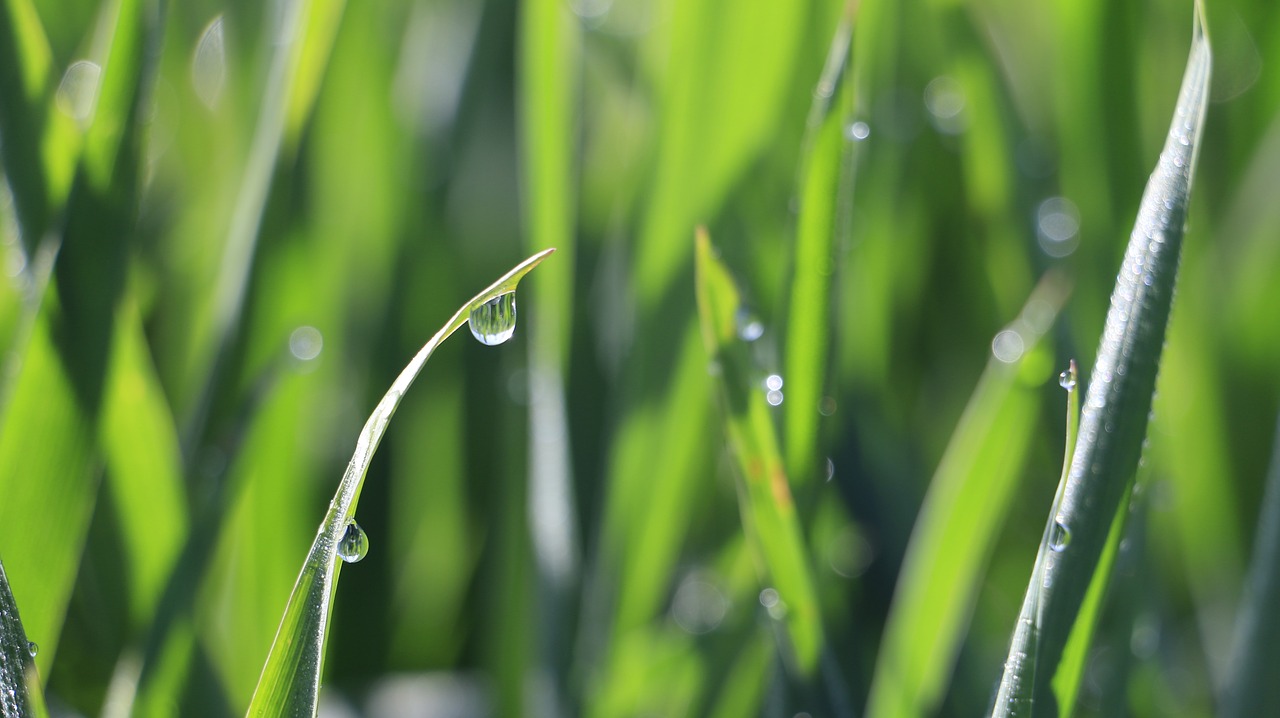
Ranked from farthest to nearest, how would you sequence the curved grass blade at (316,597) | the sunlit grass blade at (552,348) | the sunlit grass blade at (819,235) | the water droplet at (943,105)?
the water droplet at (943,105) → the sunlit grass blade at (552,348) → the sunlit grass blade at (819,235) → the curved grass blade at (316,597)

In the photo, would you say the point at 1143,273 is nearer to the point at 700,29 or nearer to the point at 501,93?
the point at 700,29

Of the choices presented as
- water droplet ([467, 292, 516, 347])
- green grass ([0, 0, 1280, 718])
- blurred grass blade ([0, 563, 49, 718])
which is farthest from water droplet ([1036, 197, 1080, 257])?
blurred grass blade ([0, 563, 49, 718])

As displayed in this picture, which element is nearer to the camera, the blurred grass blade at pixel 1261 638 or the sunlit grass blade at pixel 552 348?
the blurred grass blade at pixel 1261 638

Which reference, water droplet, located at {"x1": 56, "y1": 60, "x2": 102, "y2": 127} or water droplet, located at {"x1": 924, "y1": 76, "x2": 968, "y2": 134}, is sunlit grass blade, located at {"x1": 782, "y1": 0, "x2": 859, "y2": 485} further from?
water droplet, located at {"x1": 56, "y1": 60, "x2": 102, "y2": 127}

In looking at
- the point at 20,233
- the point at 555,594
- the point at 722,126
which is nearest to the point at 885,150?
the point at 722,126

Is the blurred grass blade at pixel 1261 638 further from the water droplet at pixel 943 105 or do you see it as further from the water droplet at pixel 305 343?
the water droplet at pixel 305 343

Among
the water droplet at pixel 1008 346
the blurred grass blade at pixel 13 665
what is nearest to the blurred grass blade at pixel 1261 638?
the water droplet at pixel 1008 346
